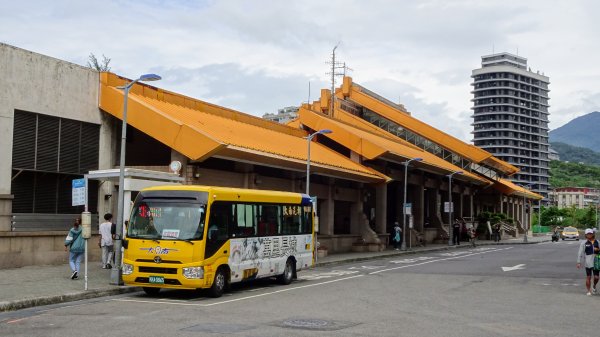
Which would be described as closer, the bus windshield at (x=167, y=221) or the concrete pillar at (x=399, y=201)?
the bus windshield at (x=167, y=221)

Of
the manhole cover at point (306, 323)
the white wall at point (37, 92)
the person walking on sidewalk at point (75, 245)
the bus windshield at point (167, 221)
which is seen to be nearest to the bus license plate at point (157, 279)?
the bus windshield at point (167, 221)

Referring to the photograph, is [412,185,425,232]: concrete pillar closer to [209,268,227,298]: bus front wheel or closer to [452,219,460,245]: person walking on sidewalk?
[452,219,460,245]: person walking on sidewalk

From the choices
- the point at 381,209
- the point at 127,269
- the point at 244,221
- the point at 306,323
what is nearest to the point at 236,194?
the point at 244,221

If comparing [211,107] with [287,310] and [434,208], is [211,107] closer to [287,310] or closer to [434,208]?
[287,310]

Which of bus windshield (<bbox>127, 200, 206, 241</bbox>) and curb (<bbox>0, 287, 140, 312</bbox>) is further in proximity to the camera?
bus windshield (<bbox>127, 200, 206, 241</bbox>)

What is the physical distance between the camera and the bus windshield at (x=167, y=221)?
17.8 metres

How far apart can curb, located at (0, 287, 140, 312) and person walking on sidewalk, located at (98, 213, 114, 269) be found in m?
4.17

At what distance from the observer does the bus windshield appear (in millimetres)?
17812

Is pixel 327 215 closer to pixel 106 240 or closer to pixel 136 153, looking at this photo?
pixel 136 153

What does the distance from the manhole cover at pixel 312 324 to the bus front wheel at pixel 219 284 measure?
4.73 meters

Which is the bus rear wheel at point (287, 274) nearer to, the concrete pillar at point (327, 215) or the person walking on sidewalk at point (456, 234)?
the concrete pillar at point (327, 215)

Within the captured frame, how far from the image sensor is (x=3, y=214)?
24.1 m

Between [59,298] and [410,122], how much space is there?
5078cm

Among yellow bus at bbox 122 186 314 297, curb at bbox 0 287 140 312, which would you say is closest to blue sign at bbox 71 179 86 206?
yellow bus at bbox 122 186 314 297
